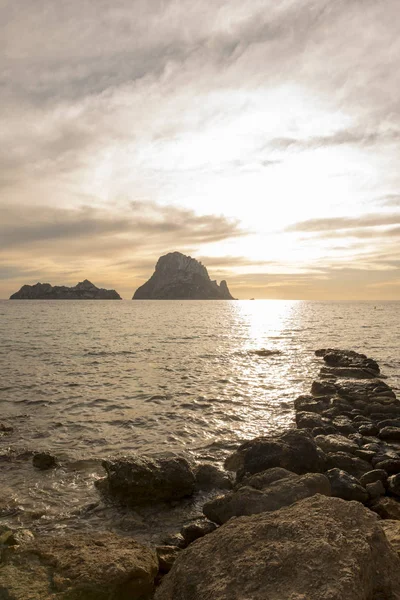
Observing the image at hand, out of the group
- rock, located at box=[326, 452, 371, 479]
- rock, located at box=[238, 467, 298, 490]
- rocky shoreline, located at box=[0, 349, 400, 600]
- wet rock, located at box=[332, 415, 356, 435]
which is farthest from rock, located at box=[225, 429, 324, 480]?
wet rock, located at box=[332, 415, 356, 435]

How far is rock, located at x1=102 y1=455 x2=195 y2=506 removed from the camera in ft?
35.1

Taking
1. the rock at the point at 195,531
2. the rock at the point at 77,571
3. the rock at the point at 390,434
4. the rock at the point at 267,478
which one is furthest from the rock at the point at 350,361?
the rock at the point at 77,571

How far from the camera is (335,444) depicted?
46.4 ft

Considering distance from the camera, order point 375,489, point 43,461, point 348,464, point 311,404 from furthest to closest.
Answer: point 311,404 < point 43,461 < point 348,464 < point 375,489

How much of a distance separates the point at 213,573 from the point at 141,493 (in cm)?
574

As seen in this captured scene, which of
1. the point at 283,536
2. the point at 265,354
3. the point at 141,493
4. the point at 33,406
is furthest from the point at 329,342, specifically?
the point at 283,536

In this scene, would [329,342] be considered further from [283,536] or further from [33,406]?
[283,536]

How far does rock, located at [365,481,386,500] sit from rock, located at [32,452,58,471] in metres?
9.76

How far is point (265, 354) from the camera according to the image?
138ft

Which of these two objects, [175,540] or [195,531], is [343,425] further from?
[175,540]

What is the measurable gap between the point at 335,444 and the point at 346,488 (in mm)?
4003

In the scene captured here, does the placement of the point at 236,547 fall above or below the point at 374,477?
above

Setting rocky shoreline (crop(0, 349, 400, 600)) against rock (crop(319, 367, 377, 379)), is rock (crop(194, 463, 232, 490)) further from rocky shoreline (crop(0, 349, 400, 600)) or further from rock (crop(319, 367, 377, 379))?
rock (crop(319, 367, 377, 379))

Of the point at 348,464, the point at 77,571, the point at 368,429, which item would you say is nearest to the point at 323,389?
the point at 368,429
